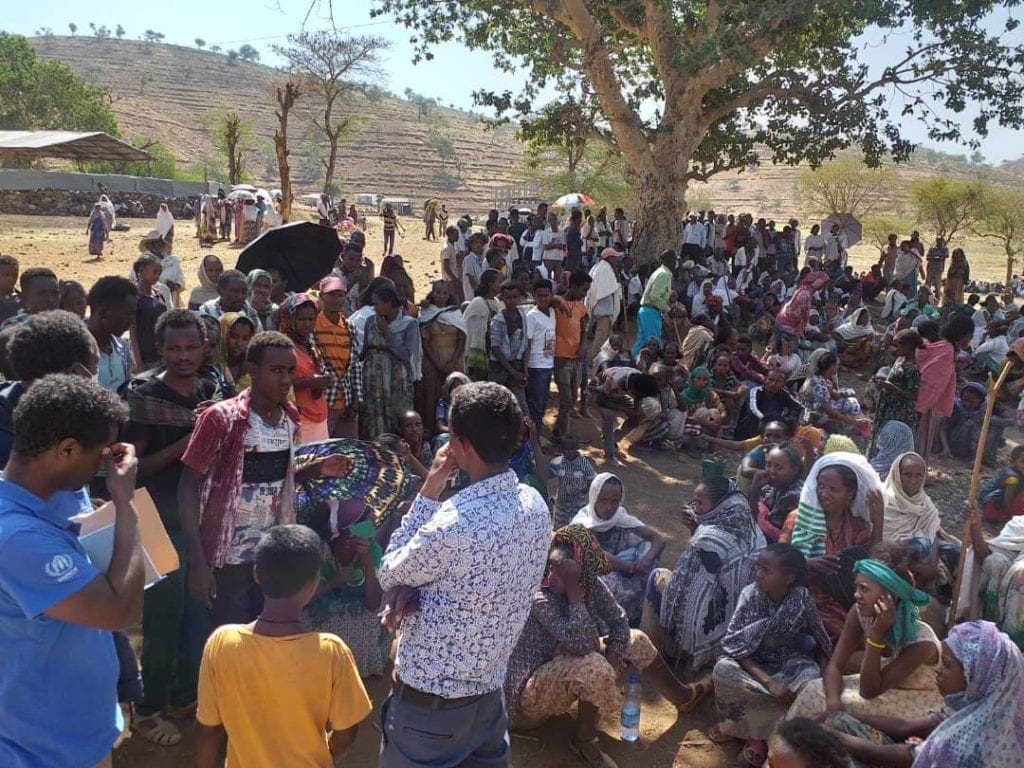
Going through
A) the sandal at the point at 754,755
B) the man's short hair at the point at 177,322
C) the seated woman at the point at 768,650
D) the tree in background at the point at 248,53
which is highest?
the tree in background at the point at 248,53

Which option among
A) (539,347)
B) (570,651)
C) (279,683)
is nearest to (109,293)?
(279,683)

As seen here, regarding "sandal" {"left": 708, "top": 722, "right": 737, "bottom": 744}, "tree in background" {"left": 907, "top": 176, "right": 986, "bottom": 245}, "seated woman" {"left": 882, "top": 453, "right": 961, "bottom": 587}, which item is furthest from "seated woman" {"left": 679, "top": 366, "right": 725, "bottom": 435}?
"tree in background" {"left": 907, "top": 176, "right": 986, "bottom": 245}

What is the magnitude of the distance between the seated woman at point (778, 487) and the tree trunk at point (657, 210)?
9.53m

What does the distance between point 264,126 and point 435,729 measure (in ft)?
247

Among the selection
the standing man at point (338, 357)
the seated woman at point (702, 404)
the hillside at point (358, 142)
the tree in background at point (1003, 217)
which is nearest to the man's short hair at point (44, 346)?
the standing man at point (338, 357)

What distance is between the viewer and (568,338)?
800cm

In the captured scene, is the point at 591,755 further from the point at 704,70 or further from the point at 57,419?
the point at 704,70

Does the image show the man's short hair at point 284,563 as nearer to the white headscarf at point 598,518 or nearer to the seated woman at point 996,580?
the white headscarf at point 598,518

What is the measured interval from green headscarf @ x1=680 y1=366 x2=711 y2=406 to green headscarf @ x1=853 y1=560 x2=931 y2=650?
4996 mm

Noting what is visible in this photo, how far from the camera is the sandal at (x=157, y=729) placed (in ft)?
11.3

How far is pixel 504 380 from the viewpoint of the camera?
741 cm

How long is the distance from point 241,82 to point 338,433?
87529mm

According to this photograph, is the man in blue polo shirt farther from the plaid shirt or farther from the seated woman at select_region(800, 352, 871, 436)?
the seated woman at select_region(800, 352, 871, 436)

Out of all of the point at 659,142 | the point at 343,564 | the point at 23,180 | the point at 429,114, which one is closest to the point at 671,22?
the point at 659,142
